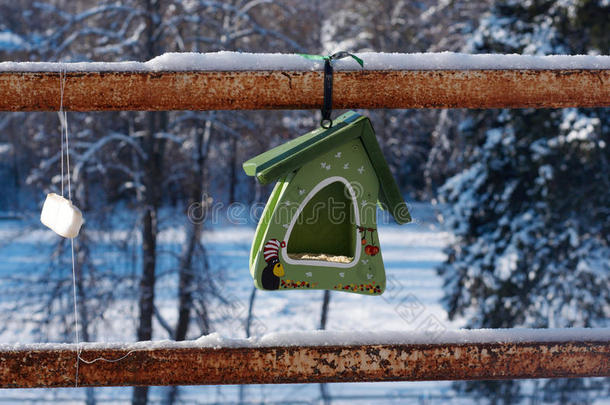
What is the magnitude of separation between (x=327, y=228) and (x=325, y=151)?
0.96 ft

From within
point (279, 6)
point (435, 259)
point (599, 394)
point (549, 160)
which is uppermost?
point (279, 6)

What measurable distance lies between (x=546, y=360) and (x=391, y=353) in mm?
427

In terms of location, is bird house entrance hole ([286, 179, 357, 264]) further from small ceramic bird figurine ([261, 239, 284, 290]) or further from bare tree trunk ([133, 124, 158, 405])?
bare tree trunk ([133, 124, 158, 405])

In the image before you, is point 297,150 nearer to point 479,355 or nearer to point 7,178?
point 479,355

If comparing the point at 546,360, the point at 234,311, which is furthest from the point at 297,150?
the point at 234,311

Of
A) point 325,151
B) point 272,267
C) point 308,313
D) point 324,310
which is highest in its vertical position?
point 325,151

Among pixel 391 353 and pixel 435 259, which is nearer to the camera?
A: pixel 391 353

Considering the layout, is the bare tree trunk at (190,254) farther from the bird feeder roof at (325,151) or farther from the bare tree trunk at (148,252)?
the bird feeder roof at (325,151)

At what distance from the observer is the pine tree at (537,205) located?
323 inches

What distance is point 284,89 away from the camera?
1593 millimetres

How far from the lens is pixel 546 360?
5.47 feet

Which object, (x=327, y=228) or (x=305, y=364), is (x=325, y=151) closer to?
(x=327, y=228)

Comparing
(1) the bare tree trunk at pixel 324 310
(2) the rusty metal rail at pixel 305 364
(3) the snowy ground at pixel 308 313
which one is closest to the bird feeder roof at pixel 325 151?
(2) the rusty metal rail at pixel 305 364

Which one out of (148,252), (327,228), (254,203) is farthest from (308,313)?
(327,228)
